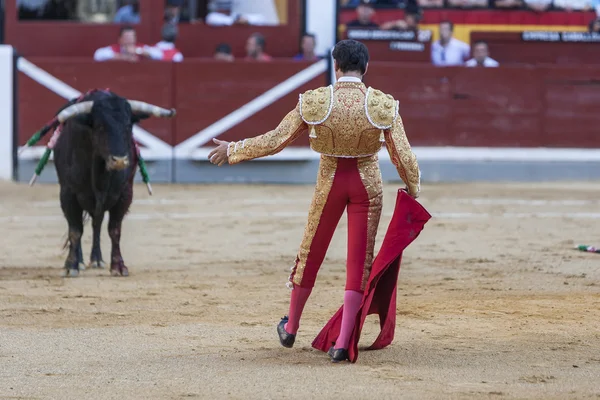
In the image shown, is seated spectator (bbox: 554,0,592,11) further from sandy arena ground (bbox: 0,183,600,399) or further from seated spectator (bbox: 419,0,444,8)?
sandy arena ground (bbox: 0,183,600,399)

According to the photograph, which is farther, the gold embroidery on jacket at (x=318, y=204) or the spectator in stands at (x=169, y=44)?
the spectator in stands at (x=169, y=44)

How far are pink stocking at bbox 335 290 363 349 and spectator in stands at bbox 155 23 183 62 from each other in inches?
320

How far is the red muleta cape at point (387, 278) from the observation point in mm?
4547

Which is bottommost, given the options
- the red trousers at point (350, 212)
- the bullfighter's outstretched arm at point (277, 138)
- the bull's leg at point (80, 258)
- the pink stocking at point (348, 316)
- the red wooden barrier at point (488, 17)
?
the bull's leg at point (80, 258)

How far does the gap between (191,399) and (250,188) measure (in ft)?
26.5

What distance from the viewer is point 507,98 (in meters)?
12.7

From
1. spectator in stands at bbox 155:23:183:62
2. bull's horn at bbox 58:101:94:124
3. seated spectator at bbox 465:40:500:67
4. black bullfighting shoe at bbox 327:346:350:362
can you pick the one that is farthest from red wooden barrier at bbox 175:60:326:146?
black bullfighting shoe at bbox 327:346:350:362

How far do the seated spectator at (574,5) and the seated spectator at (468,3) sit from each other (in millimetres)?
883

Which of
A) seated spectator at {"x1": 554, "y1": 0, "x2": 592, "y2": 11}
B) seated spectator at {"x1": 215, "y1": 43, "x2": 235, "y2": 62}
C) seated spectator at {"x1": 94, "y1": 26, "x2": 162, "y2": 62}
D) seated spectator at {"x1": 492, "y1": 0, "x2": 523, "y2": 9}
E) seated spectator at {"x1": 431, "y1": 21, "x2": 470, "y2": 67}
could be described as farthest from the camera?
seated spectator at {"x1": 554, "y1": 0, "x2": 592, "y2": 11}

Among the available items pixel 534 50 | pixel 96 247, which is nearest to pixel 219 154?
pixel 96 247

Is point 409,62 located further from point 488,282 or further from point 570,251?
point 488,282

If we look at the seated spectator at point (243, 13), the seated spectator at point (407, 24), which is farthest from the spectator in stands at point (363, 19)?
the seated spectator at point (243, 13)

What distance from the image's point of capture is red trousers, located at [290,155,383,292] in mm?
4523

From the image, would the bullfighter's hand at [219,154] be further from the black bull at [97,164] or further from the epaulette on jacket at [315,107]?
the black bull at [97,164]
